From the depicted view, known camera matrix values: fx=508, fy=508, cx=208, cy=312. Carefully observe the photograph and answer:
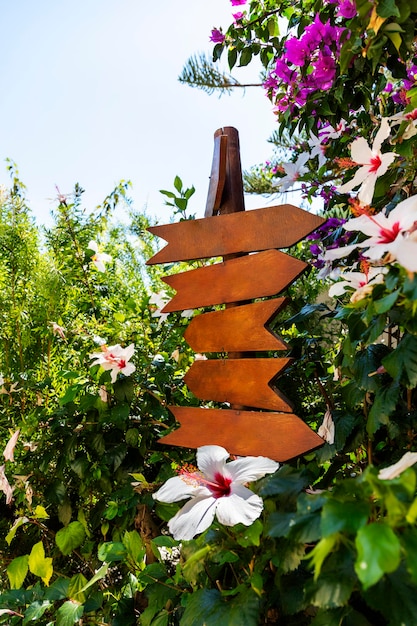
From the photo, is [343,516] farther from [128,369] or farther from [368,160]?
[128,369]

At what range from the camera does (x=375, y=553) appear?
434 mm

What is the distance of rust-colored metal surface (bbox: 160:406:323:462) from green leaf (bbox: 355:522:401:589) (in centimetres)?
48

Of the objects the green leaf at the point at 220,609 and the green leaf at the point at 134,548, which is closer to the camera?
the green leaf at the point at 220,609

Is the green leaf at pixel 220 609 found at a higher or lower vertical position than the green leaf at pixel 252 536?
lower

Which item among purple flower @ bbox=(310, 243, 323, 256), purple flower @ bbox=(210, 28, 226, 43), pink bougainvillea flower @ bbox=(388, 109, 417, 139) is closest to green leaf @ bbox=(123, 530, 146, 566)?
pink bougainvillea flower @ bbox=(388, 109, 417, 139)

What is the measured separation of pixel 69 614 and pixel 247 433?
0.48 metres

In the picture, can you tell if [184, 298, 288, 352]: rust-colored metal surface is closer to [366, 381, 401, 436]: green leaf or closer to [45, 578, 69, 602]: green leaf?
[366, 381, 401, 436]: green leaf

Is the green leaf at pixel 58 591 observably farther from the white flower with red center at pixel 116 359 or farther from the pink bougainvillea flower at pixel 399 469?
the pink bougainvillea flower at pixel 399 469

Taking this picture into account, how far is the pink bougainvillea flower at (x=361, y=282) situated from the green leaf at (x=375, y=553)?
1.04 feet

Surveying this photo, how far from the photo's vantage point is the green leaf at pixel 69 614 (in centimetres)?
96

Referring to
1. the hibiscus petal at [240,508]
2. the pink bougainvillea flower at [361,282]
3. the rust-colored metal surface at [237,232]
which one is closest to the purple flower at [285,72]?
the rust-colored metal surface at [237,232]

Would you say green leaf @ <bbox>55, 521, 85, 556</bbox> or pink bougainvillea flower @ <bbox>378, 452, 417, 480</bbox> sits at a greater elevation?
pink bougainvillea flower @ <bbox>378, 452, 417, 480</bbox>

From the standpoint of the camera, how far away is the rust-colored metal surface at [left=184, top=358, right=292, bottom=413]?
100 centimetres

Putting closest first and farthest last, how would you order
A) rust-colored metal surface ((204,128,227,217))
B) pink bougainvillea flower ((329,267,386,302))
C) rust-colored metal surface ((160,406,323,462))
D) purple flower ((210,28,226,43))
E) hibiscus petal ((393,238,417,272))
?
hibiscus petal ((393,238,417,272)) → pink bougainvillea flower ((329,267,386,302)) → rust-colored metal surface ((160,406,323,462)) → rust-colored metal surface ((204,128,227,217)) → purple flower ((210,28,226,43))
